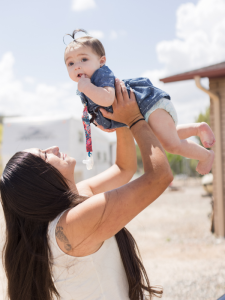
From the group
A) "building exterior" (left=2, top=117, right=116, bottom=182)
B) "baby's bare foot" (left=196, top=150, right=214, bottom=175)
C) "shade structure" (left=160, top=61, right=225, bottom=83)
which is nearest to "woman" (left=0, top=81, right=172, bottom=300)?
"baby's bare foot" (left=196, top=150, right=214, bottom=175)

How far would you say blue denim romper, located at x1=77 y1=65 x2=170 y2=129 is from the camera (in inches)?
64.2

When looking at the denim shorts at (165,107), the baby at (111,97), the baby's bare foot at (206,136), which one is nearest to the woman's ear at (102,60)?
the baby at (111,97)

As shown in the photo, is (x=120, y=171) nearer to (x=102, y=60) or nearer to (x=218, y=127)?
(x=102, y=60)

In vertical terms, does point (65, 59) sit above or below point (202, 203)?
above

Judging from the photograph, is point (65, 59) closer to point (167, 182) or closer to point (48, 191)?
point (48, 191)

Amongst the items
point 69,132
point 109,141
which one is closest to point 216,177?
point 69,132

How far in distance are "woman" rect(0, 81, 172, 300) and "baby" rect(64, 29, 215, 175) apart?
84mm

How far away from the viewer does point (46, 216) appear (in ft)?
4.83

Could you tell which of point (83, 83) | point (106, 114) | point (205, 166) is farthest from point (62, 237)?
point (205, 166)

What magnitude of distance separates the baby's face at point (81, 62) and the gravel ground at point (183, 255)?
143 cm

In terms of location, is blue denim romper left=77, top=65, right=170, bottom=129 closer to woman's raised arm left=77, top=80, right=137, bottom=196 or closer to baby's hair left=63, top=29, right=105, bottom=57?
baby's hair left=63, top=29, right=105, bottom=57

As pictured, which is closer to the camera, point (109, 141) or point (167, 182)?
point (167, 182)

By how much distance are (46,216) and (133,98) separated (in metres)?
0.77

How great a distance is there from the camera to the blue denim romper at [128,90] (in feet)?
5.35
